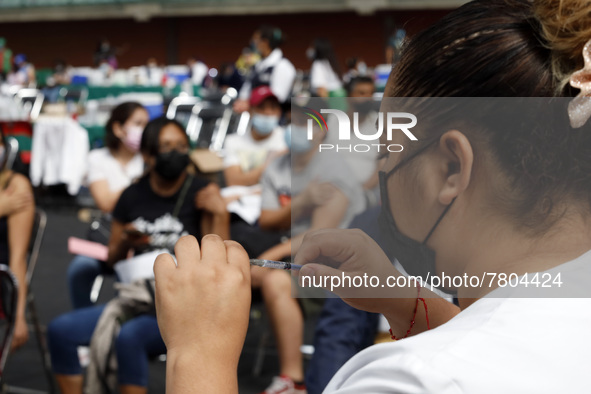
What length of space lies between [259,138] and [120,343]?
8.63ft

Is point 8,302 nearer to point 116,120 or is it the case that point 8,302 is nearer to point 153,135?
point 153,135

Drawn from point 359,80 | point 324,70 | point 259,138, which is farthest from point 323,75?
point 259,138

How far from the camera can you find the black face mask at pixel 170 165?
11.2ft

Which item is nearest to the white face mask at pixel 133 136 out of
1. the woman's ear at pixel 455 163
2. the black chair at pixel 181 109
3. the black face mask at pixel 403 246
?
the black face mask at pixel 403 246

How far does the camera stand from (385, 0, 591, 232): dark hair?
74 cm

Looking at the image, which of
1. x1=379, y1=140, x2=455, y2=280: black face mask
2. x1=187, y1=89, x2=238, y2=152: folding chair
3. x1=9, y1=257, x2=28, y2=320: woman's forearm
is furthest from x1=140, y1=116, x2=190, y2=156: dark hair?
x1=187, y1=89, x2=238, y2=152: folding chair

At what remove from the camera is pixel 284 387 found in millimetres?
3248

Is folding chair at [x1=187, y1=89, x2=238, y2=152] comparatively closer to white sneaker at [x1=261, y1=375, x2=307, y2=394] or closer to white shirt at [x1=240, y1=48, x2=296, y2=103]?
white shirt at [x1=240, y1=48, x2=296, y2=103]

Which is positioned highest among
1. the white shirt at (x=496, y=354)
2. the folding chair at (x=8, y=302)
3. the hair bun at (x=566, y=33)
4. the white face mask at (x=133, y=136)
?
the white face mask at (x=133, y=136)

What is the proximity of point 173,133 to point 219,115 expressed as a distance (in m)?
5.59

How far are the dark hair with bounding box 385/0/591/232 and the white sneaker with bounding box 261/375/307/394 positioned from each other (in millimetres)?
2633

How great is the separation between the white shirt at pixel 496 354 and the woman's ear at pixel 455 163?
0.38 feet

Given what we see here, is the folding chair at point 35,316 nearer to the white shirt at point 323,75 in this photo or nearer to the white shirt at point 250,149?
the white shirt at point 250,149

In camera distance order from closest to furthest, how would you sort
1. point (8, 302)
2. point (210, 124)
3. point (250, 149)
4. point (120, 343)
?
point (120, 343), point (8, 302), point (250, 149), point (210, 124)
